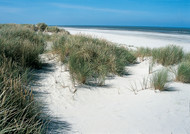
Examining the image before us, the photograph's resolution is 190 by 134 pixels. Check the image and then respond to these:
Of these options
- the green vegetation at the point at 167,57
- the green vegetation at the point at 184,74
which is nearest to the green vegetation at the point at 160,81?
the green vegetation at the point at 184,74

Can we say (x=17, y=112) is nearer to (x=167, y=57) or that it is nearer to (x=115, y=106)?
(x=115, y=106)

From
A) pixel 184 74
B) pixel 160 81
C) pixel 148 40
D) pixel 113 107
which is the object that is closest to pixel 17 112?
pixel 113 107

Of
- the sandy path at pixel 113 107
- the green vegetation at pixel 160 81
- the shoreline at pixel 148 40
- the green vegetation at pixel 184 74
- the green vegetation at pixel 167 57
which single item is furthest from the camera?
the shoreline at pixel 148 40

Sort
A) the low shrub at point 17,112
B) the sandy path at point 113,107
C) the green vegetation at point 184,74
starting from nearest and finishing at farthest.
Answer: the low shrub at point 17,112, the sandy path at point 113,107, the green vegetation at point 184,74

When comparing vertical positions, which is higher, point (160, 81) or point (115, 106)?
point (160, 81)

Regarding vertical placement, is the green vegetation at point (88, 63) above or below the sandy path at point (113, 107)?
above

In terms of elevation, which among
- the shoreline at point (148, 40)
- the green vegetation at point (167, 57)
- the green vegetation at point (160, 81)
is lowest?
the green vegetation at point (160, 81)

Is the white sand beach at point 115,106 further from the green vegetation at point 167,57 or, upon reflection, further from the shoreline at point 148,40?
the shoreline at point 148,40

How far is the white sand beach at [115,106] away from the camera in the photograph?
2584 millimetres

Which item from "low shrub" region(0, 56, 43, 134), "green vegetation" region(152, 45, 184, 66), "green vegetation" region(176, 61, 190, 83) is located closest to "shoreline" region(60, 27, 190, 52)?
"green vegetation" region(152, 45, 184, 66)

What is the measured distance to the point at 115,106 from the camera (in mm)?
3320

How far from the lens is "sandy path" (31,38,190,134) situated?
2.56 m

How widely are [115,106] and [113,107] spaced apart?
70 millimetres

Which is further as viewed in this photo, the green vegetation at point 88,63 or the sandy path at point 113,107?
the green vegetation at point 88,63
